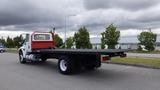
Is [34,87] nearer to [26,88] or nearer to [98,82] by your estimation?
[26,88]

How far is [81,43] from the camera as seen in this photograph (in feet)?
165

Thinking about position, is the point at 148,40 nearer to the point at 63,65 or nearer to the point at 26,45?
the point at 26,45

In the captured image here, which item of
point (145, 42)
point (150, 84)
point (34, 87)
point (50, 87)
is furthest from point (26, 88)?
point (145, 42)

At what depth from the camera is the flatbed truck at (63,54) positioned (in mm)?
10695

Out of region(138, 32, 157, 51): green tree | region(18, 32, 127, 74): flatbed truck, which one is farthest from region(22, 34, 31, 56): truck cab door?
region(138, 32, 157, 51): green tree

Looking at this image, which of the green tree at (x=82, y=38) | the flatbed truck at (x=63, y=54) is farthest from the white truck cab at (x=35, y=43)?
the green tree at (x=82, y=38)

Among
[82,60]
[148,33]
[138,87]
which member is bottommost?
[138,87]

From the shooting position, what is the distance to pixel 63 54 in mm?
12352

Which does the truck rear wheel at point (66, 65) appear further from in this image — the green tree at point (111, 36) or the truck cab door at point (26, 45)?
the green tree at point (111, 36)

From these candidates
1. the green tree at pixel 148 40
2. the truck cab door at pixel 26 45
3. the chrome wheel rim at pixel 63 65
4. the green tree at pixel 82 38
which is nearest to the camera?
the chrome wheel rim at pixel 63 65

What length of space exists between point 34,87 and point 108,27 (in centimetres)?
4103

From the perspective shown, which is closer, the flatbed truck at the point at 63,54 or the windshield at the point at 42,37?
the flatbed truck at the point at 63,54

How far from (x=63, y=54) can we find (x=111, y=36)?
117 ft

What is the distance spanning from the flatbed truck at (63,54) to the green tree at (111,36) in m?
30.6
